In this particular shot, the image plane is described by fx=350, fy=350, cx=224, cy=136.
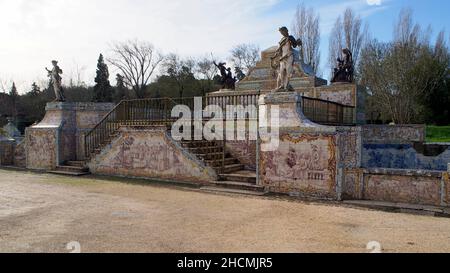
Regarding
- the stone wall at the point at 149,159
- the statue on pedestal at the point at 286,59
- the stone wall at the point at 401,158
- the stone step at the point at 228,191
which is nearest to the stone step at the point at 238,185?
the stone step at the point at 228,191

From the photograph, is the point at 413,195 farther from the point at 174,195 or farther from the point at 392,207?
the point at 174,195

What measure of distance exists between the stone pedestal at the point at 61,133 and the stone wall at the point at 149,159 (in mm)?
2177

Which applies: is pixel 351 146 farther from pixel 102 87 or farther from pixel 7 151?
pixel 102 87

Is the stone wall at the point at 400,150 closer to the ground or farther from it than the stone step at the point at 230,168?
farther from it

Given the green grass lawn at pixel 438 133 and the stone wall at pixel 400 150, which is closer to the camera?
the stone wall at pixel 400 150

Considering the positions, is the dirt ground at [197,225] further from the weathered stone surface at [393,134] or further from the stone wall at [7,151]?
the stone wall at [7,151]

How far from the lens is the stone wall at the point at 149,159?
445 inches

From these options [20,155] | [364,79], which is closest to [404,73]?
[364,79]

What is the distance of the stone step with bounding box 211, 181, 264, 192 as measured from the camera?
9.66 meters

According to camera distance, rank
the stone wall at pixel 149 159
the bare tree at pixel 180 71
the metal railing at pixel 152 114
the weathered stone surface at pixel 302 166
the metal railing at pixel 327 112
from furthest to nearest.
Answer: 1. the bare tree at pixel 180 71
2. the metal railing at pixel 152 114
3. the stone wall at pixel 149 159
4. the metal railing at pixel 327 112
5. the weathered stone surface at pixel 302 166

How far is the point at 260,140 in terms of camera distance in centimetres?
971

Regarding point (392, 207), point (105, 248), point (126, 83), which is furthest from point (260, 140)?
point (126, 83)

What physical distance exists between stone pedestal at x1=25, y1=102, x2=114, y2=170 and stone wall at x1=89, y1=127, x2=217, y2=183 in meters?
2.18

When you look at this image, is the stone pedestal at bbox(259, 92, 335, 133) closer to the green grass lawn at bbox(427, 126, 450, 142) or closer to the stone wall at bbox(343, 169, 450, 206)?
the stone wall at bbox(343, 169, 450, 206)
